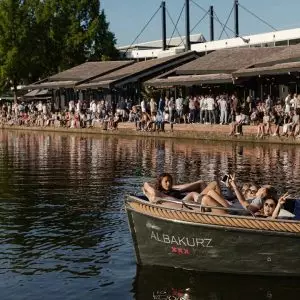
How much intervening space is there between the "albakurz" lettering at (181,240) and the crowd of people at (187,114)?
80.8ft

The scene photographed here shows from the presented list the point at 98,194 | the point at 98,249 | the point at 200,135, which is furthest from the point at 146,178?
the point at 200,135

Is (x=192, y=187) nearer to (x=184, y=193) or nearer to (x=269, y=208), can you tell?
(x=184, y=193)

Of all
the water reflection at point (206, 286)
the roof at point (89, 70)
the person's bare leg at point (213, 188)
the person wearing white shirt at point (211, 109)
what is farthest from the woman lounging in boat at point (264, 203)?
the roof at point (89, 70)

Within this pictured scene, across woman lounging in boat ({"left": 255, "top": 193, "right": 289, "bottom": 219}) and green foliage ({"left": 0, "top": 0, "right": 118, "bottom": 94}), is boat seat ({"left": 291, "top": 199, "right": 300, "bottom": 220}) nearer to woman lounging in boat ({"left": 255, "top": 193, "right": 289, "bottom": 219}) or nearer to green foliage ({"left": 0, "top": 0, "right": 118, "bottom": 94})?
woman lounging in boat ({"left": 255, "top": 193, "right": 289, "bottom": 219})

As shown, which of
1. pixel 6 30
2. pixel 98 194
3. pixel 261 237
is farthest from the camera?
pixel 6 30

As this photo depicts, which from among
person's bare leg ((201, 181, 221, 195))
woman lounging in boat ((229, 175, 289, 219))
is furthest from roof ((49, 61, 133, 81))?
woman lounging in boat ((229, 175, 289, 219))

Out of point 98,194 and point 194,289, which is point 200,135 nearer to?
point 98,194

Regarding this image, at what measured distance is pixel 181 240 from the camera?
469 inches

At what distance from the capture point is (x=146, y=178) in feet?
81.8

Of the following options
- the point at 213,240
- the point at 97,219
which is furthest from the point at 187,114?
the point at 213,240

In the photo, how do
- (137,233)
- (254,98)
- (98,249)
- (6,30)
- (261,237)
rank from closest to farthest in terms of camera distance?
(261,237)
(137,233)
(98,249)
(254,98)
(6,30)

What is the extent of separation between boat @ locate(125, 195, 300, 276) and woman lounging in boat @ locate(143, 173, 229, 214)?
0.29 meters

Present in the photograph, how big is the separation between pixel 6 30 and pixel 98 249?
65.2 metres

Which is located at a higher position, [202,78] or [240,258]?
[202,78]
